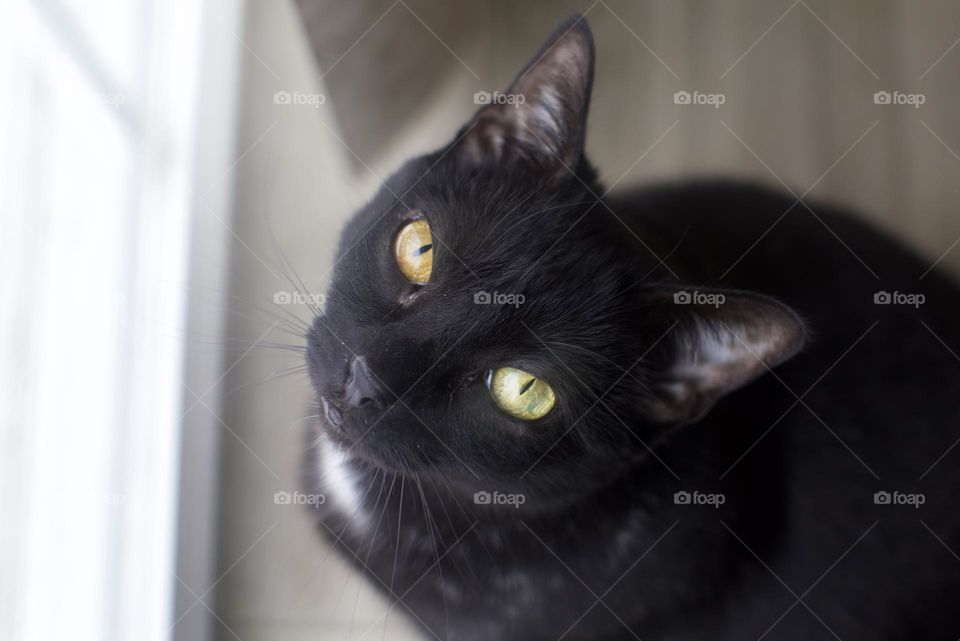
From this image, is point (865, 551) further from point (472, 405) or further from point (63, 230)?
point (63, 230)

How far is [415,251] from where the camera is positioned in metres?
0.62

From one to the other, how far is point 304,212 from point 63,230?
0.27 m

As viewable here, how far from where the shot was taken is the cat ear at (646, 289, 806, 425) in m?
0.56

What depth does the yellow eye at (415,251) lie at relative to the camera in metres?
0.62
